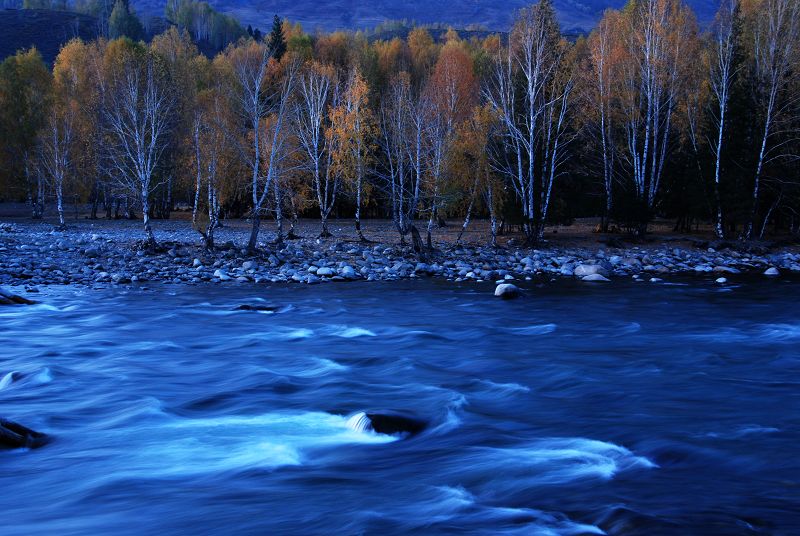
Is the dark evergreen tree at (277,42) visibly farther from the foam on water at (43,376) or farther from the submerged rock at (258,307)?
the foam on water at (43,376)

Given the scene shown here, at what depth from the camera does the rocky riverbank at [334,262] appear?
69.1 feet

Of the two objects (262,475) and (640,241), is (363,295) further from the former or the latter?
(640,241)

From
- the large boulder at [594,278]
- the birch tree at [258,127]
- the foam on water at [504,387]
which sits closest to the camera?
the foam on water at [504,387]

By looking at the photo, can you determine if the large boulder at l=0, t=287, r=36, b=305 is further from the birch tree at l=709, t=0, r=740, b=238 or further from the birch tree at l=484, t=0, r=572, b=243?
the birch tree at l=709, t=0, r=740, b=238

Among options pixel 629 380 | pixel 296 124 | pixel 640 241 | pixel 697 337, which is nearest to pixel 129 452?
pixel 629 380

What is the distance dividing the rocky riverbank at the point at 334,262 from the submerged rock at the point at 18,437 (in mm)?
11386

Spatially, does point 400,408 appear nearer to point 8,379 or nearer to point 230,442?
point 230,442

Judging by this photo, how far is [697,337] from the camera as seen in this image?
14.1m

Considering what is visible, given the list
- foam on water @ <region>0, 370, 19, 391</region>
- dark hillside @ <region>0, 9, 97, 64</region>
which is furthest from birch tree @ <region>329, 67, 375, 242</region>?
dark hillside @ <region>0, 9, 97, 64</region>

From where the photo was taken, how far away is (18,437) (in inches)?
308

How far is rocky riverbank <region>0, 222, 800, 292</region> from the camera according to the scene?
69.1ft

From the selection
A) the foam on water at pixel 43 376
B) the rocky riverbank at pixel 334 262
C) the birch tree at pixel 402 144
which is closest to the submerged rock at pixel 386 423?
the foam on water at pixel 43 376

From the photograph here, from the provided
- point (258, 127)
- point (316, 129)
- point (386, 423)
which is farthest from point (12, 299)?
point (316, 129)

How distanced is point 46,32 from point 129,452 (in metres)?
129
